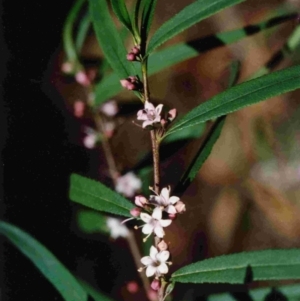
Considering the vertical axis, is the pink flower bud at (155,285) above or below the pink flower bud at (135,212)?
below

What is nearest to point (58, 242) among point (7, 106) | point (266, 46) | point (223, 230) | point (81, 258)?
point (81, 258)

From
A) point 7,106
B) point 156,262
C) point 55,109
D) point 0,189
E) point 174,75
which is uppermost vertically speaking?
point 174,75

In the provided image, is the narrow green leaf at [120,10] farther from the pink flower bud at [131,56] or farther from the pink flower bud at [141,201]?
the pink flower bud at [141,201]

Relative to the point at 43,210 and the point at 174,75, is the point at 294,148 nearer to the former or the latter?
the point at 174,75

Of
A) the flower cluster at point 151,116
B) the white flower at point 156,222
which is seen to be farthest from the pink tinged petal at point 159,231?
the flower cluster at point 151,116

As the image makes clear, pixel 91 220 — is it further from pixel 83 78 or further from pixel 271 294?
pixel 271 294

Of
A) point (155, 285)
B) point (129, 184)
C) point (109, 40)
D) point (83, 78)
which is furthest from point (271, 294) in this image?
point (83, 78)

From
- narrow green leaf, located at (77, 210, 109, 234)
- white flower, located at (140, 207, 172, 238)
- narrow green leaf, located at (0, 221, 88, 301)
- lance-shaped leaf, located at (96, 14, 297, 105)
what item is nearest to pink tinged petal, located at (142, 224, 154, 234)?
white flower, located at (140, 207, 172, 238)
